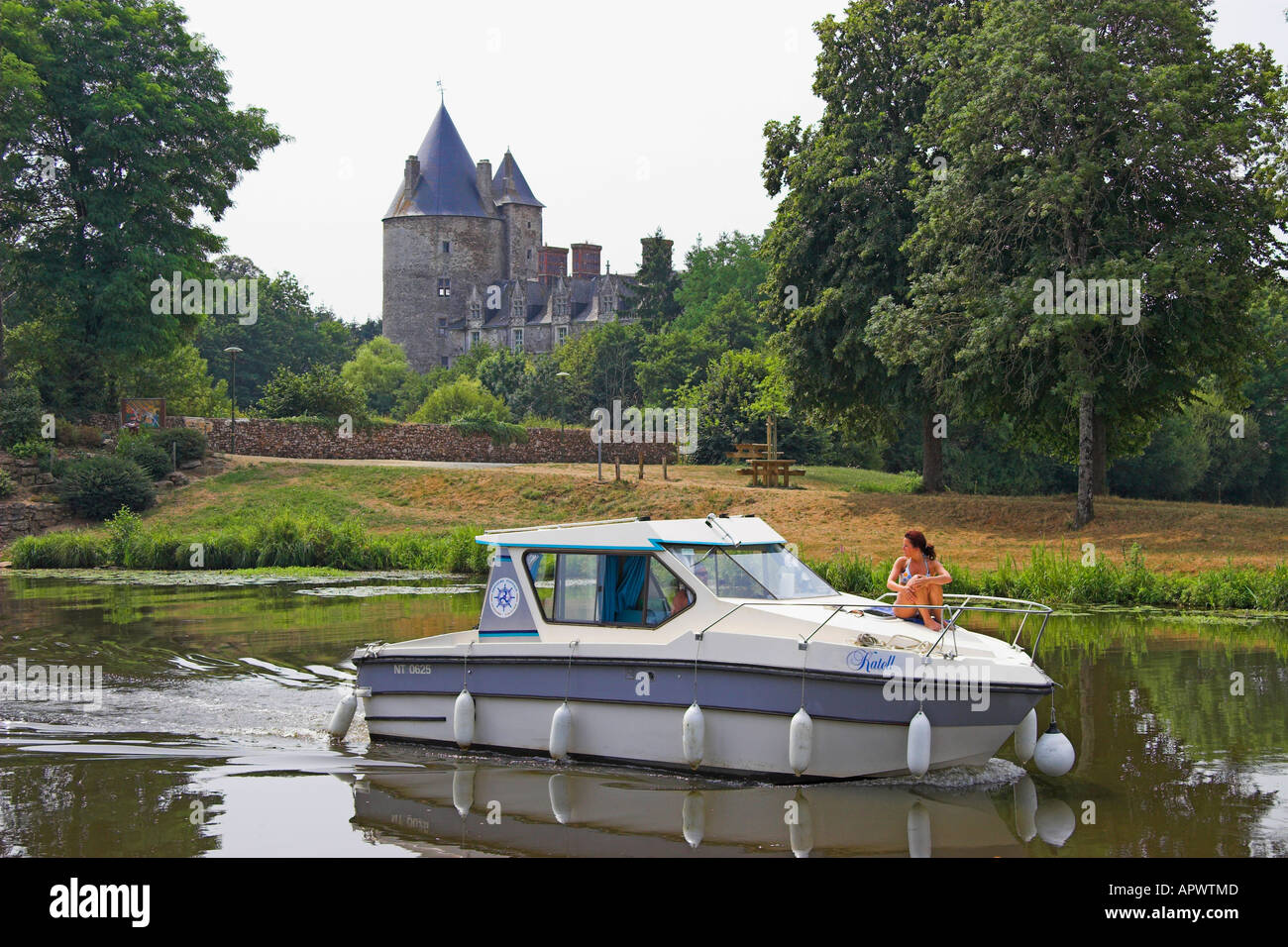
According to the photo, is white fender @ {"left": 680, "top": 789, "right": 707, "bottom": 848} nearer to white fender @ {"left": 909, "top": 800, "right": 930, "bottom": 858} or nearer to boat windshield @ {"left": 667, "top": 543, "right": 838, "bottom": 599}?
white fender @ {"left": 909, "top": 800, "right": 930, "bottom": 858}

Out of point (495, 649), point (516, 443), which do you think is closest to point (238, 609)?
point (495, 649)

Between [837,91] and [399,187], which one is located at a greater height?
[399,187]

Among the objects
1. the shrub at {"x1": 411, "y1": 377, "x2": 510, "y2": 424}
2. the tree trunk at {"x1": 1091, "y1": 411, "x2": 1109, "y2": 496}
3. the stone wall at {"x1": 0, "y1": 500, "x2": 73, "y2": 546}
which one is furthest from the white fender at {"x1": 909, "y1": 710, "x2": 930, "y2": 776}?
the shrub at {"x1": 411, "y1": 377, "x2": 510, "y2": 424}

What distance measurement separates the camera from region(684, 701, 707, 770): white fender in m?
11.5

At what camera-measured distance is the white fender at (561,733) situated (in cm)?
1216

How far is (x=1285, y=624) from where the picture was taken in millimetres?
21266

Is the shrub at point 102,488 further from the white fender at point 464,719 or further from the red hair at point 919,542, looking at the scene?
the red hair at point 919,542

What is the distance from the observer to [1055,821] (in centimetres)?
1039

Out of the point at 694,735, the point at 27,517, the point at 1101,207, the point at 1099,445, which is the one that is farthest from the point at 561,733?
the point at 27,517

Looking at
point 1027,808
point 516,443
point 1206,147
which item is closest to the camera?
point 1027,808

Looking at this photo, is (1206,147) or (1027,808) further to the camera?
(1206,147)

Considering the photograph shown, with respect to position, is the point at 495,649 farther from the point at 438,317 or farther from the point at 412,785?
the point at 438,317

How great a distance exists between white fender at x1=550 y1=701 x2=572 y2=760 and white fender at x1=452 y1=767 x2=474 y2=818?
0.85 m
